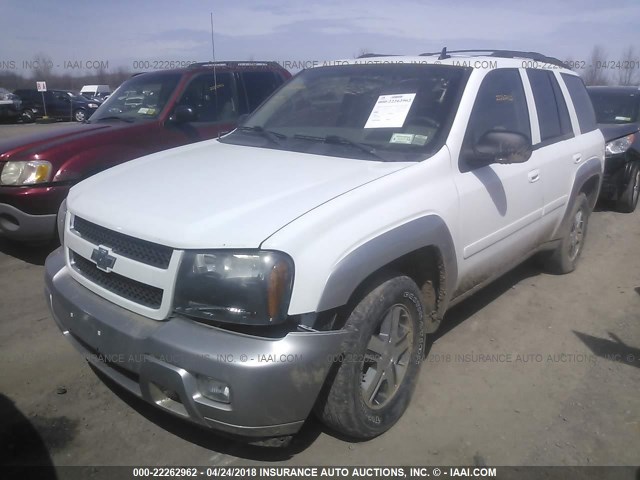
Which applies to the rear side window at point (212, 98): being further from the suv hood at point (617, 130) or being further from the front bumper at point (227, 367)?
the suv hood at point (617, 130)

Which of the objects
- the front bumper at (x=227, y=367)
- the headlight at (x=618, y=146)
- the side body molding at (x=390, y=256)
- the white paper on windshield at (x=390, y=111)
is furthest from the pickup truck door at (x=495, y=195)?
the headlight at (x=618, y=146)

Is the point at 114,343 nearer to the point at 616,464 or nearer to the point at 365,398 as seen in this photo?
the point at 365,398

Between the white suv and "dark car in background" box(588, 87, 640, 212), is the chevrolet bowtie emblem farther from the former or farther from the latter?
"dark car in background" box(588, 87, 640, 212)

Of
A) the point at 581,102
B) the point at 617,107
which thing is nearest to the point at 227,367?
the point at 581,102

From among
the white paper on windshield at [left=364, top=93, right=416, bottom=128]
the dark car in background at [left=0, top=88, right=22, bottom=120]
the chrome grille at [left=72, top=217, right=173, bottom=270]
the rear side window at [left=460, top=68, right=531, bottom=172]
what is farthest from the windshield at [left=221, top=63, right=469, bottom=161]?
the dark car in background at [left=0, top=88, right=22, bottom=120]

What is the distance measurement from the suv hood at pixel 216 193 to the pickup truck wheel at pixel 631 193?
5.76 metres

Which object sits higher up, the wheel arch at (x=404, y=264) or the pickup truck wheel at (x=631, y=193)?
the wheel arch at (x=404, y=264)

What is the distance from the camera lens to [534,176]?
12.4 ft

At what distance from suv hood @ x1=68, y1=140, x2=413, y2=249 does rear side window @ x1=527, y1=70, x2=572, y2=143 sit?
1787mm

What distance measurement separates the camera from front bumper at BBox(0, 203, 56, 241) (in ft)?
15.6

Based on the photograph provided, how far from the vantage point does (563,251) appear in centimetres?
476

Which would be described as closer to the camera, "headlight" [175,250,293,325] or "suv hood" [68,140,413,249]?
"headlight" [175,250,293,325]

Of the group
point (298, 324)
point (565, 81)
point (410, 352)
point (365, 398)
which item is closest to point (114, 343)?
point (298, 324)

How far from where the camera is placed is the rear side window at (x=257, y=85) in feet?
21.5
